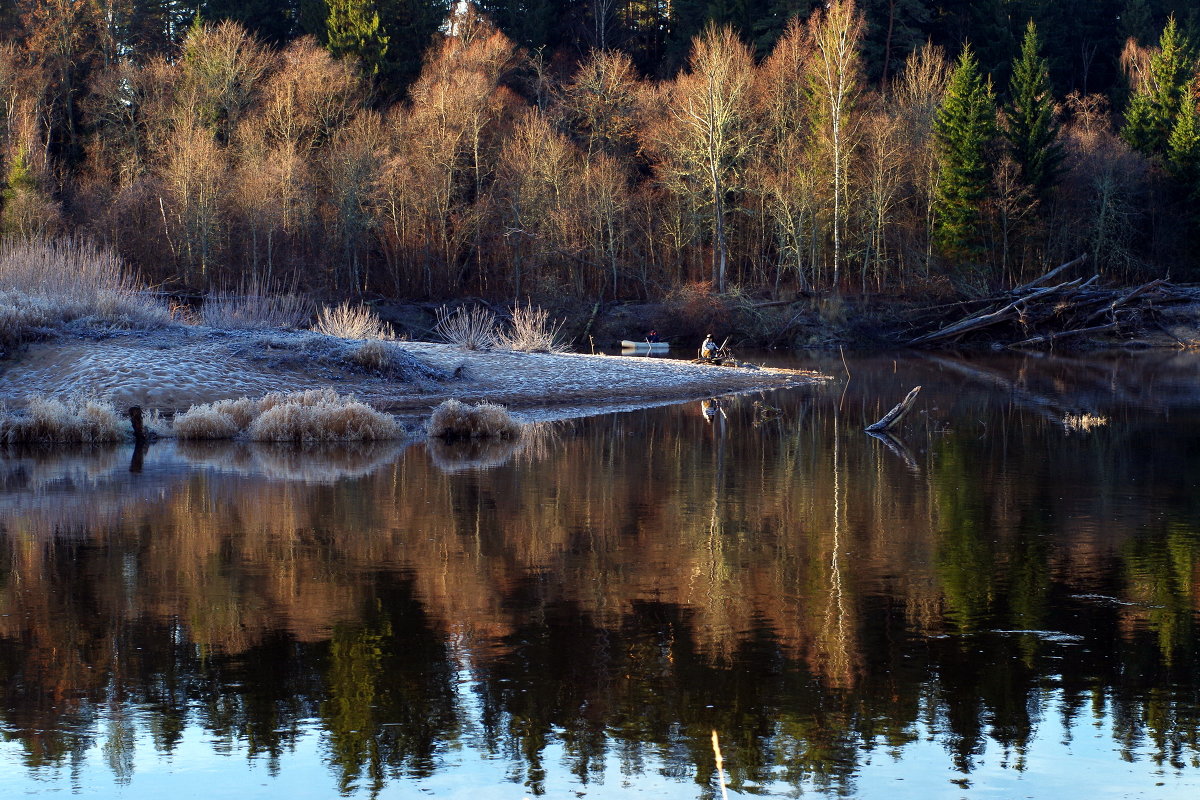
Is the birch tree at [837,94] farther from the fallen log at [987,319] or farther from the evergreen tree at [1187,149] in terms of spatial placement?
the evergreen tree at [1187,149]

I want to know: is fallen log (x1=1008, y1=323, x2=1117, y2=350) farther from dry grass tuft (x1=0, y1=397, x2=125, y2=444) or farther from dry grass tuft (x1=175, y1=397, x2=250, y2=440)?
dry grass tuft (x1=0, y1=397, x2=125, y2=444)

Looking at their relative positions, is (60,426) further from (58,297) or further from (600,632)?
(600,632)

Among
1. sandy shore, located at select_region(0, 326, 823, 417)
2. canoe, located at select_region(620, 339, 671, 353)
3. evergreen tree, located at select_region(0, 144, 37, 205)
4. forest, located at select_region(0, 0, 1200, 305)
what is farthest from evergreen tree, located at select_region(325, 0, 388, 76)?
sandy shore, located at select_region(0, 326, 823, 417)

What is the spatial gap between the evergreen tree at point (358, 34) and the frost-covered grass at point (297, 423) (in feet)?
172

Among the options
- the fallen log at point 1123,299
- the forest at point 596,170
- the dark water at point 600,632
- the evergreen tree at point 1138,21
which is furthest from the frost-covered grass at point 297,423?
the evergreen tree at point 1138,21

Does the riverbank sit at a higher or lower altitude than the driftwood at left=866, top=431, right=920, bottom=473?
higher

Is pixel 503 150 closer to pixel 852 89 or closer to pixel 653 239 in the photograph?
pixel 653 239

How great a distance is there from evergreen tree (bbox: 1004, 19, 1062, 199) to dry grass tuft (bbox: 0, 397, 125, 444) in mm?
49234

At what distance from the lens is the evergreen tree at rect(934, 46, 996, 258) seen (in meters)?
59.4

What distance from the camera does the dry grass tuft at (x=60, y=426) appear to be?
2197 centimetres

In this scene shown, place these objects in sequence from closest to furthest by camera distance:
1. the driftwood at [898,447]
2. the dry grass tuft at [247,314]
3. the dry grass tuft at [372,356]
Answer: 1. the driftwood at [898,447]
2. the dry grass tuft at [372,356]
3. the dry grass tuft at [247,314]

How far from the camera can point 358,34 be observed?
72312 mm

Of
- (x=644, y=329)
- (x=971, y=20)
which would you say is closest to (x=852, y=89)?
(x=644, y=329)

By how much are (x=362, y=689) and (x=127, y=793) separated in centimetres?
167
